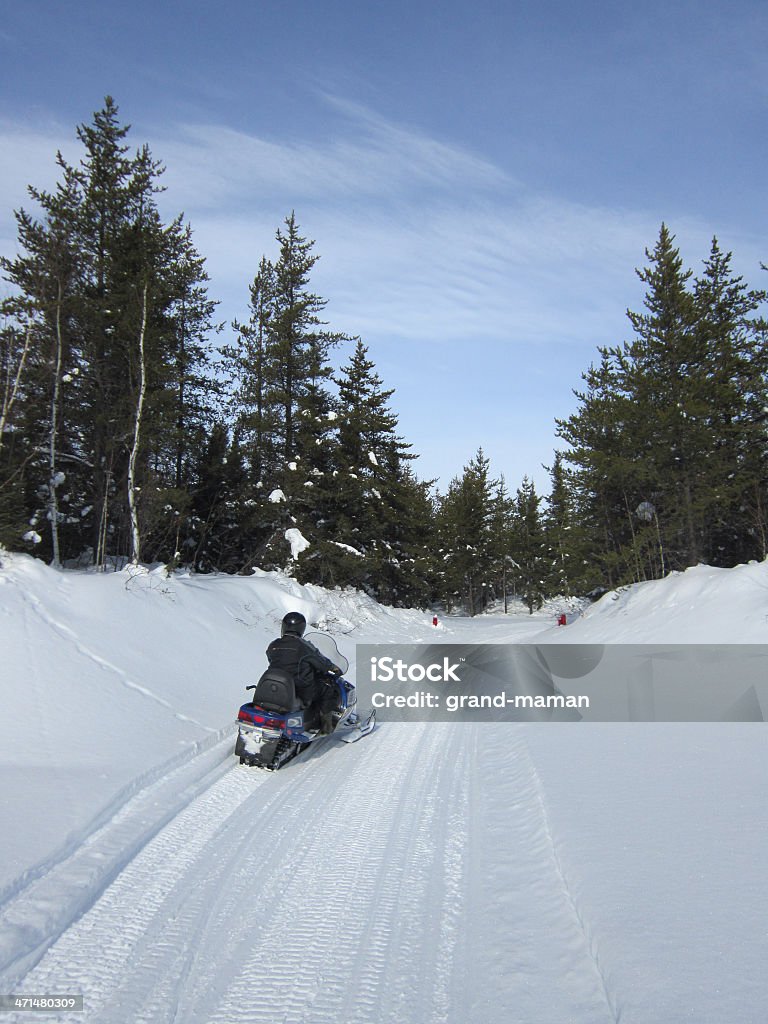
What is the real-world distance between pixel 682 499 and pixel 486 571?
1093 inches

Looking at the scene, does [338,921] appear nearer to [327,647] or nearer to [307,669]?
[307,669]

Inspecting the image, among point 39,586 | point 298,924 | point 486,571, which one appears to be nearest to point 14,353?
point 39,586

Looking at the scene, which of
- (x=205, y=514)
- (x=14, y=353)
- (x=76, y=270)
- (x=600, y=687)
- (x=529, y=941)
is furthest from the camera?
(x=205, y=514)

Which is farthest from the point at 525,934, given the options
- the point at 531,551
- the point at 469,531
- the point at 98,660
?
the point at 531,551

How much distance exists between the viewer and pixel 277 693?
7.05m

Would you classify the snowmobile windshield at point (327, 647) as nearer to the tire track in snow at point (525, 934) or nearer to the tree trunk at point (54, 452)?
the tire track in snow at point (525, 934)

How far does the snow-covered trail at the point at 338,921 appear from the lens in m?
3.06

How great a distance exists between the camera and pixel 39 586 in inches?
409

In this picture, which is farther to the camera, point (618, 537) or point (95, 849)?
point (618, 537)

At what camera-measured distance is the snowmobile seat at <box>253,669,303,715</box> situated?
7012mm

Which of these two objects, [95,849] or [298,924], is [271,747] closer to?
[95,849]

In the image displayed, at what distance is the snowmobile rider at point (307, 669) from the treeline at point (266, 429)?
22.3ft

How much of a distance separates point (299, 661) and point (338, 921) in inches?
152

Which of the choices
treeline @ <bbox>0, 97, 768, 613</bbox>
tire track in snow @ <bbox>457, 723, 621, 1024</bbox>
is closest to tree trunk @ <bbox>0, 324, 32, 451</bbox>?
treeline @ <bbox>0, 97, 768, 613</bbox>
